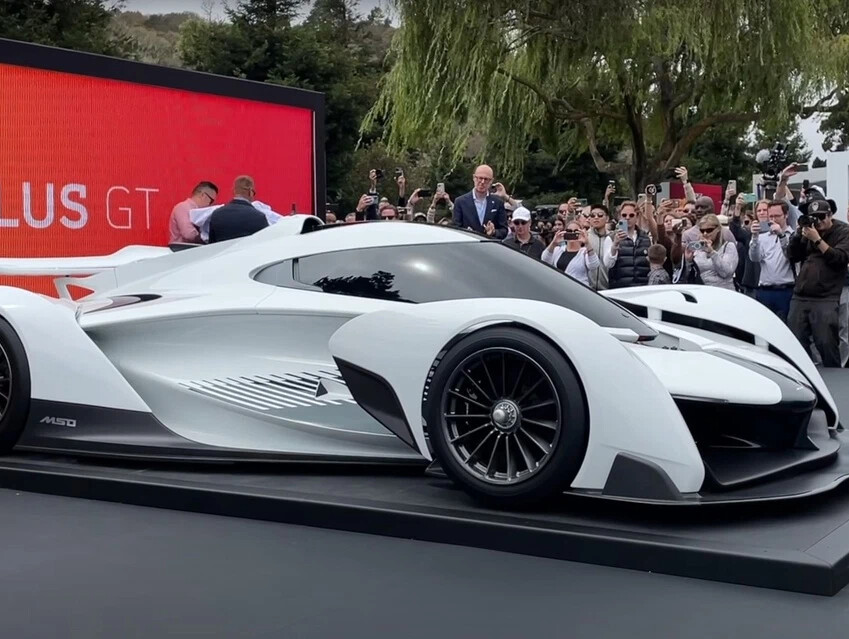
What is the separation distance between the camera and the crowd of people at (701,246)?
33.5ft

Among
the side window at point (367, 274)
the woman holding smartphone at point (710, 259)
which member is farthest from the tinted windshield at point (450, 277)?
the woman holding smartphone at point (710, 259)

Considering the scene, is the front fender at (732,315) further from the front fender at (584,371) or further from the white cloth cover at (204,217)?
the white cloth cover at (204,217)

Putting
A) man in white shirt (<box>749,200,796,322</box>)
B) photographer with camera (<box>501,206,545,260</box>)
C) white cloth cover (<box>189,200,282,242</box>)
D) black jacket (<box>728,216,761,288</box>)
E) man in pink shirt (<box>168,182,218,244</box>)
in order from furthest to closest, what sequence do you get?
black jacket (<box>728,216,761,288</box>), man in white shirt (<box>749,200,796,322</box>), photographer with camera (<box>501,206,545,260</box>), man in pink shirt (<box>168,182,218,244</box>), white cloth cover (<box>189,200,282,242</box>)

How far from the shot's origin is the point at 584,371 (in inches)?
163

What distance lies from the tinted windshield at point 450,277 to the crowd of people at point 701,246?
13.4ft

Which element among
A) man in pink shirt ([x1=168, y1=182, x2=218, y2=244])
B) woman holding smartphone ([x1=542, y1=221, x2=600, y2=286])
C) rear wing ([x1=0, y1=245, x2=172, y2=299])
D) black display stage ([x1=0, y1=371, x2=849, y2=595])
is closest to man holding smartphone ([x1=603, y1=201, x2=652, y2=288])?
woman holding smartphone ([x1=542, y1=221, x2=600, y2=286])

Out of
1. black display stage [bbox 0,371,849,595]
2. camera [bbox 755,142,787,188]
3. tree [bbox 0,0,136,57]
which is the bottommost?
black display stage [bbox 0,371,849,595]

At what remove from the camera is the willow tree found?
2247 cm

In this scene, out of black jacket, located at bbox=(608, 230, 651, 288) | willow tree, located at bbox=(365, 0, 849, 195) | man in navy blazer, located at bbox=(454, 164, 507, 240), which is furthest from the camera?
willow tree, located at bbox=(365, 0, 849, 195)

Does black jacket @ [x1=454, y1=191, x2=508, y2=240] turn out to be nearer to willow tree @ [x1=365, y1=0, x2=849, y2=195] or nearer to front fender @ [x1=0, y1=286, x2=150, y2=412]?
front fender @ [x1=0, y1=286, x2=150, y2=412]

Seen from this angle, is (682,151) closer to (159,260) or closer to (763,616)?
(159,260)

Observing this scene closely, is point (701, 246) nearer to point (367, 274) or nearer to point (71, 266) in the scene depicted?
point (367, 274)

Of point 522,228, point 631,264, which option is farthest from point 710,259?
point 522,228

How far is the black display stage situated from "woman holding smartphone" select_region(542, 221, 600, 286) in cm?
537
